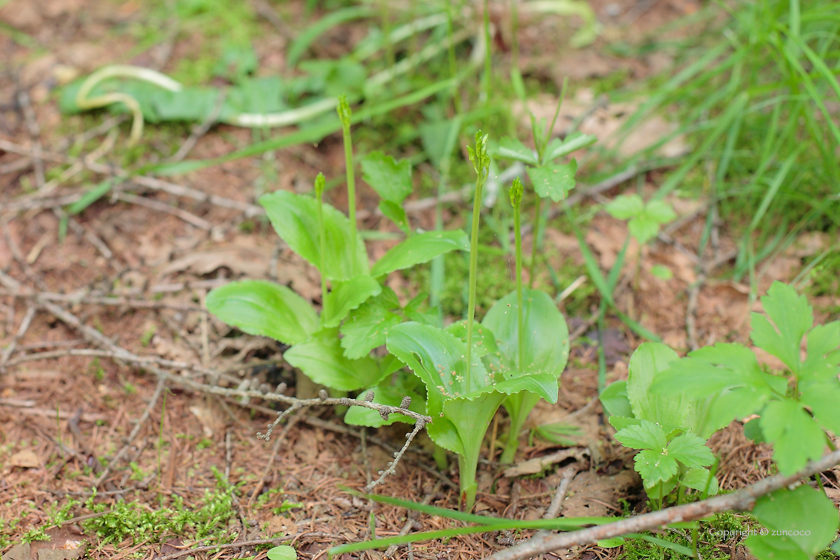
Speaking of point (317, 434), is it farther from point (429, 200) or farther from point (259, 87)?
point (259, 87)

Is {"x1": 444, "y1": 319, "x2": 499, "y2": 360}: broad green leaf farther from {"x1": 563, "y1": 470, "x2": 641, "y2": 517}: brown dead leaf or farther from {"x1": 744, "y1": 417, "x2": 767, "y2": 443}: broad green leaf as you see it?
{"x1": 744, "y1": 417, "x2": 767, "y2": 443}: broad green leaf

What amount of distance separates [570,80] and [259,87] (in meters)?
1.97

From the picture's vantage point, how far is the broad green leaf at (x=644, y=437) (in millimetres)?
1661

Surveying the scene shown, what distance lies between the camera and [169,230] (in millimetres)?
3021

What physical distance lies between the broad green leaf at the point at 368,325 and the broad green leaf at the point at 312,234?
155 millimetres

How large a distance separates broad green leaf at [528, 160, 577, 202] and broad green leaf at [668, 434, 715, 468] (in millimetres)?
806

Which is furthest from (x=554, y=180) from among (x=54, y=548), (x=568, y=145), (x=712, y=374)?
(x=54, y=548)

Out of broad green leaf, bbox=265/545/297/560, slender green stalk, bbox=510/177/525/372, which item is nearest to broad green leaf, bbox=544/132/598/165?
slender green stalk, bbox=510/177/525/372

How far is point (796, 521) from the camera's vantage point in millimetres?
1437

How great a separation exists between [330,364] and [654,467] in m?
1.09

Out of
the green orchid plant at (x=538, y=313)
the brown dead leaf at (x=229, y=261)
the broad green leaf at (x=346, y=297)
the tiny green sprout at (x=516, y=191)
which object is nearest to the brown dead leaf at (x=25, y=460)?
the brown dead leaf at (x=229, y=261)

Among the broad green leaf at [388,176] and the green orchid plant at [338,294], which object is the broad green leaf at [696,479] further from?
the broad green leaf at [388,176]

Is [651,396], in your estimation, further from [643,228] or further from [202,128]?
[202,128]

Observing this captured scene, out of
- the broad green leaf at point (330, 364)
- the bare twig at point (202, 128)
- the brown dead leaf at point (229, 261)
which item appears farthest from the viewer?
the bare twig at point (202, 128)
